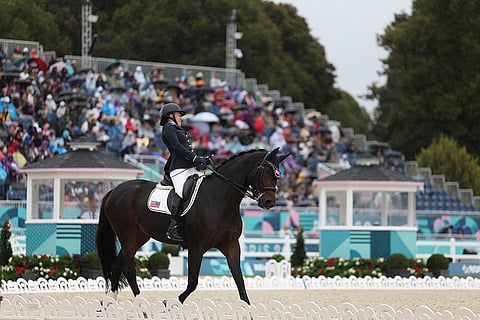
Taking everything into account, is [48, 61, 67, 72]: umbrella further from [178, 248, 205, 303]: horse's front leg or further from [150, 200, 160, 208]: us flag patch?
[178, 248, 205, 303]: horse's front leg

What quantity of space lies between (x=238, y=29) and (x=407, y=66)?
9.70 m

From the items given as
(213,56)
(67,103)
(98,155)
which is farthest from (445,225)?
(213,56)

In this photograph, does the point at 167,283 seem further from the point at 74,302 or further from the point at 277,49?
the point at 277,49

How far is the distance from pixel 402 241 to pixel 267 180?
13.4 metres

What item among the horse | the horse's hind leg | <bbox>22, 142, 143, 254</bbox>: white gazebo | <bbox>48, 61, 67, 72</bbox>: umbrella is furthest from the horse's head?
<bbox>48, 61, 67, 72</bbox>: umbrella

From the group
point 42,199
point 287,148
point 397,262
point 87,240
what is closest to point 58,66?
point 287,148

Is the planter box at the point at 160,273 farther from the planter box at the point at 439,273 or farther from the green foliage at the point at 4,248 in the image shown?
the planter box at the point at 439,273

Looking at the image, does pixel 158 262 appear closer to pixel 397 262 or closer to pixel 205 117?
pixel 397 262

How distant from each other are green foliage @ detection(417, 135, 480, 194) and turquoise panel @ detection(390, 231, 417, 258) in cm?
2084

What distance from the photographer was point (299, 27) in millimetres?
75000

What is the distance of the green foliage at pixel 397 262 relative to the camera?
25.3 meters

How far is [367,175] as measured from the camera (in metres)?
27.3

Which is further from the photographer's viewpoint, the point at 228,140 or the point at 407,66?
the point at 407,66

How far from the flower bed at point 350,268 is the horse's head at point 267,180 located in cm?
1095
